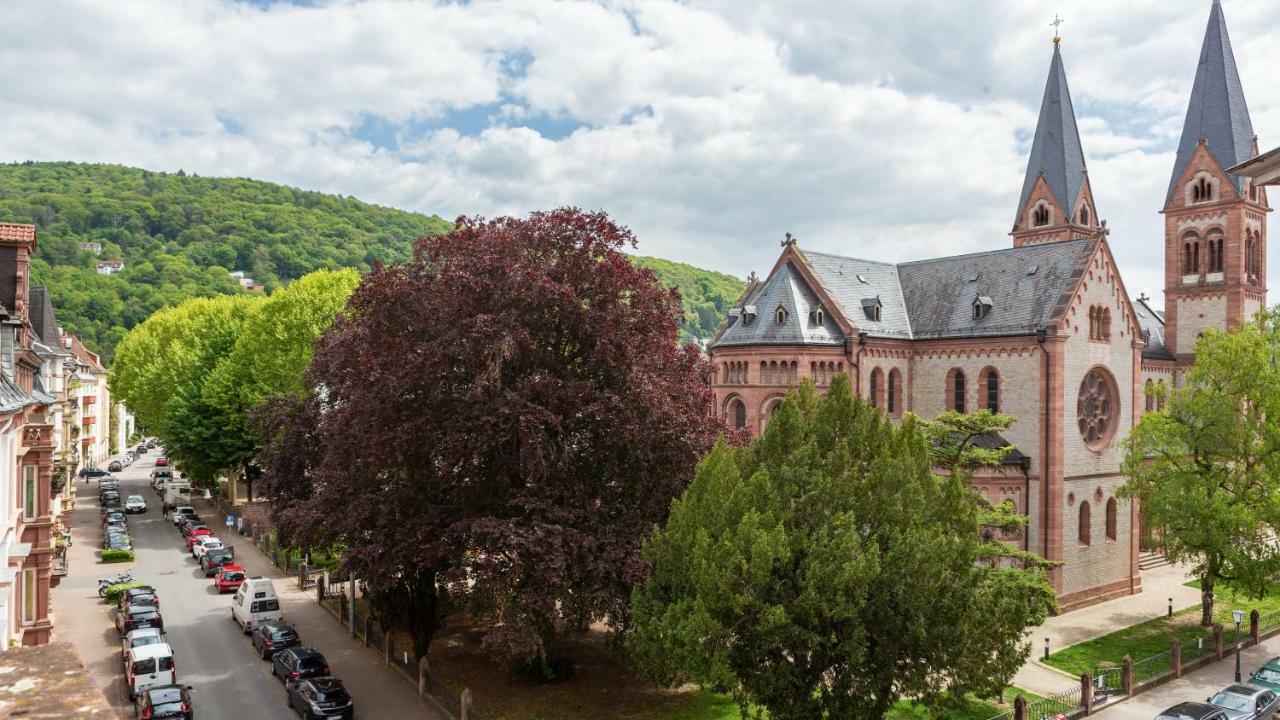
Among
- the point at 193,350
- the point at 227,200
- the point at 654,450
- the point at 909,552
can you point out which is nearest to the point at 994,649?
the point at 909,552

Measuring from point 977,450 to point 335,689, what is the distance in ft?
81.2

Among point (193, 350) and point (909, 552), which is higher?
point (193, 350)

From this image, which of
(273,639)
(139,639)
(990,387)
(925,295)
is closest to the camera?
(139,639)

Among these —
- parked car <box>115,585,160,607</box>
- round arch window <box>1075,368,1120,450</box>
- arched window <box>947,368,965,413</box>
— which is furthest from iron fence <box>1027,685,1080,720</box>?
parked car <box>115,585,160,607</box>

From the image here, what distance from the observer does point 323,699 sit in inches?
1048

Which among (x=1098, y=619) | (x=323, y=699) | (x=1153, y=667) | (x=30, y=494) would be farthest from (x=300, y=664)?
(x=1098, y=619)

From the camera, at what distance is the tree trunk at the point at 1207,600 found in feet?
125

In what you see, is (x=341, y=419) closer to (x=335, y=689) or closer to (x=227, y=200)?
(x=335, y=689)

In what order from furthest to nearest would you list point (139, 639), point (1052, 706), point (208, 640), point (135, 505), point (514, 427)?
point (135, 505) → point (208, 640) → point (139, 639) → point (1052, 706) → point (514, 427)

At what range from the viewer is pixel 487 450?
86.6ft

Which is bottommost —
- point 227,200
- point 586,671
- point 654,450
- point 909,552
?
point 586,671

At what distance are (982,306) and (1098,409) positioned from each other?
324 inches

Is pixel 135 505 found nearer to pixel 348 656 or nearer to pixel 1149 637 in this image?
pixel 348 656

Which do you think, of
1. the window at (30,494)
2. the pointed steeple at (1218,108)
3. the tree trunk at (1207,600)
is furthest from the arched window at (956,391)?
the window at (30,494)
